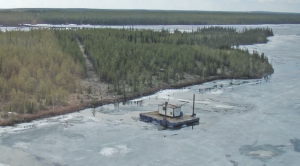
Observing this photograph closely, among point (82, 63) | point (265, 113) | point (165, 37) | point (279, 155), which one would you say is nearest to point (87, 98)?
point (82, 63)

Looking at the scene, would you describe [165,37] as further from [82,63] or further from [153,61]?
[82,63]

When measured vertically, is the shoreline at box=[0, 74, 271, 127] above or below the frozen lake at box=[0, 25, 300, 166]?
above

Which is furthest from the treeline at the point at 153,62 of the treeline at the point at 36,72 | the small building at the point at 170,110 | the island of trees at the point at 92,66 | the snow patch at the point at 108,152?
the snow patch at the point at 108,152

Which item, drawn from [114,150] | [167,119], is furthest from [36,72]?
[114,150]

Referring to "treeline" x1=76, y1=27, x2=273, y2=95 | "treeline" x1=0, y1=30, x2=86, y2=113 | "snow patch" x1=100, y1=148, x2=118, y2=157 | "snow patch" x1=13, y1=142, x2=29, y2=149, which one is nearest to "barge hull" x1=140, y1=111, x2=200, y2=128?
"snow patch" x1=100, y1=148, x2=118, y2=157

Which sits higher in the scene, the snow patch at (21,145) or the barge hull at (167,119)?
the barge hull at (167,119)

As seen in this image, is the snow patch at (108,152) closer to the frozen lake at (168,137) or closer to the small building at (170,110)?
the frozen lake at (168,137)

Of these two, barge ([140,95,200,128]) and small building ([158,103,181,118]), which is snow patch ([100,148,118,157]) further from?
small building ([158,103,181,118])
